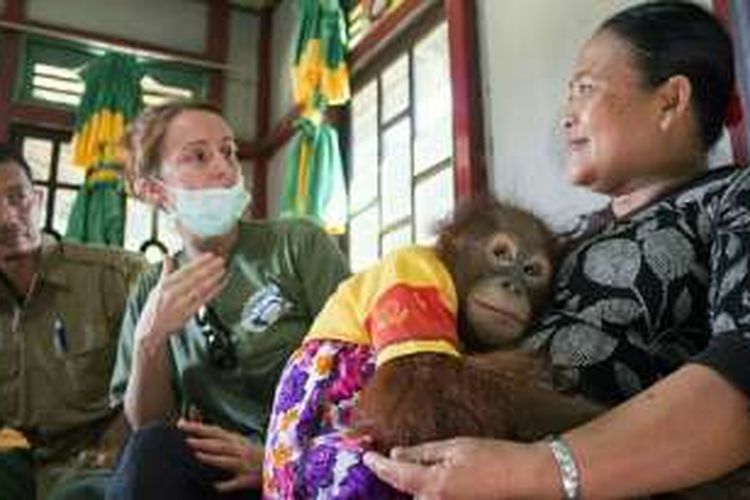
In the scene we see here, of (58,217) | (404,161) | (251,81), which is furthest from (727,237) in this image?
(251,81)

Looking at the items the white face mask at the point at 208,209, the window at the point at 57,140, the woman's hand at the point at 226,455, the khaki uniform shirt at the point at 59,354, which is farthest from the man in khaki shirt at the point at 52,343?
the window at the point at 57,140

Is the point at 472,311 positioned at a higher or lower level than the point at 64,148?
lower

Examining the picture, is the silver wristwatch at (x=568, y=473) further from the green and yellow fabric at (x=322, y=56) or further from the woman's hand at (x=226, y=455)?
the green and yellow fabric at (x=322, y=56)

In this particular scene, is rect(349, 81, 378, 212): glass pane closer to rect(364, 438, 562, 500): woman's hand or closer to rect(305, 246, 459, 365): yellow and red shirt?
rect(305, 246, 459, 365): yellow and red shirt

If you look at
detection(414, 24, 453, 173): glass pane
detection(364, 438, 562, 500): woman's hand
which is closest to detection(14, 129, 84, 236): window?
detection(414, 24, 453, 173): glass pane

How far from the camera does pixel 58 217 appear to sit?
4.17 m

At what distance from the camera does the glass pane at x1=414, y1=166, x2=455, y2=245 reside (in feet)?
10.1

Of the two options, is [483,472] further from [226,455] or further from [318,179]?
[318,179]

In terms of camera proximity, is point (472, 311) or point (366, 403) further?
point (472, 311)

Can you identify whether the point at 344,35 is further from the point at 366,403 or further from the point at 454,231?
the point at 366,403

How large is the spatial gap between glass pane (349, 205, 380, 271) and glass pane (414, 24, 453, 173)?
39 cm

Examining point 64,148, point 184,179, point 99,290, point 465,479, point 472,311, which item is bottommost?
point 465,479

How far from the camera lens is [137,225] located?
424 centimetres

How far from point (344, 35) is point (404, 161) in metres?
0.62
